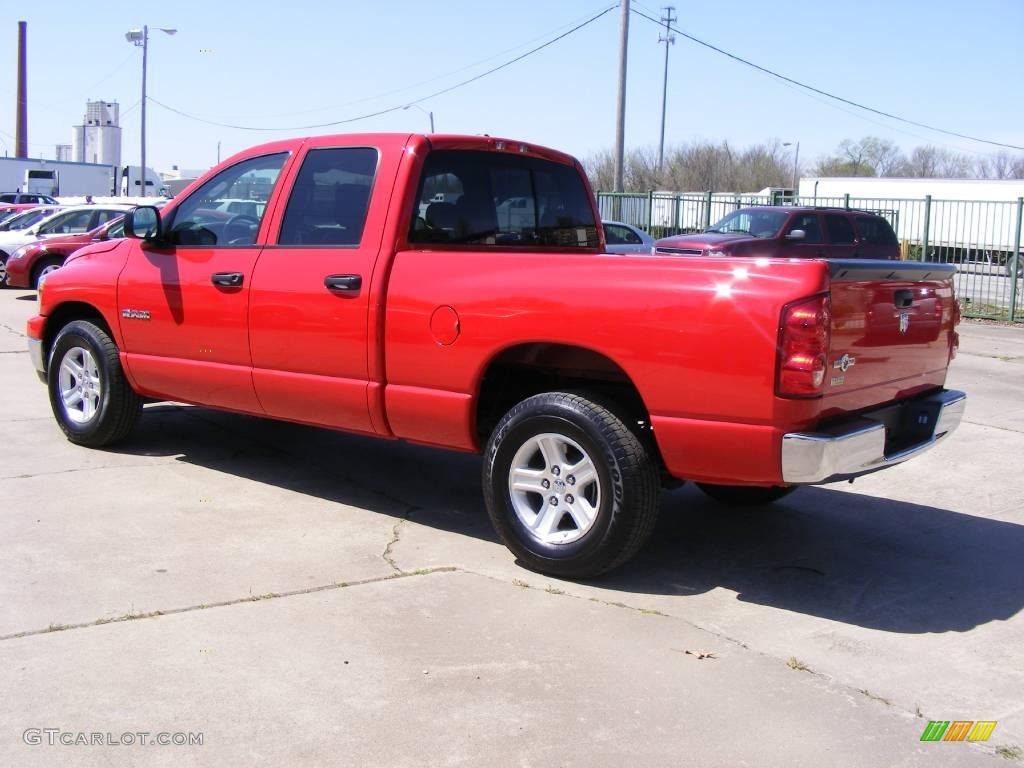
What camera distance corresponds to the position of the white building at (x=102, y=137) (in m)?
79.6

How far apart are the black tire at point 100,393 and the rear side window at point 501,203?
8.42 feet

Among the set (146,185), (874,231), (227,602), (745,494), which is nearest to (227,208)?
(227,602)

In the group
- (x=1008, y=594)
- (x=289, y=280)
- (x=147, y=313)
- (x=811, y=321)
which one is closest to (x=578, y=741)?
(x=811, y=321)

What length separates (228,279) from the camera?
19.8 ft

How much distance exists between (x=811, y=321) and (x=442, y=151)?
240 cm

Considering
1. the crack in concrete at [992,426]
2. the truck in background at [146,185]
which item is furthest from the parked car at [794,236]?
the truck in background at [146,185]

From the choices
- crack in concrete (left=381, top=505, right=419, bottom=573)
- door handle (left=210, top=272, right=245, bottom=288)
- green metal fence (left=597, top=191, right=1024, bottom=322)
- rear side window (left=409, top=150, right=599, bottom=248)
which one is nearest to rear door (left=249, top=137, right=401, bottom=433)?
door handle (left=210, top=272, right=245, bottom=288)

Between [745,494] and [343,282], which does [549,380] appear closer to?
[343,282]

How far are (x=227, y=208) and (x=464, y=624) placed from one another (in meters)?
3.24

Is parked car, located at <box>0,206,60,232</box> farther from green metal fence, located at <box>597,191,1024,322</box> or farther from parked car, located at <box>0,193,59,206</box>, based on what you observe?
parked car, located at <box>0,193,59,206</box>

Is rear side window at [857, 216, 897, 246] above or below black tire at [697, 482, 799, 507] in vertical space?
above

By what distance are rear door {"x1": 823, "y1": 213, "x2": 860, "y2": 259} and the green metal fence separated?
8.37 ft

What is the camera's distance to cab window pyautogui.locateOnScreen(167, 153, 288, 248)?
6.14 metres

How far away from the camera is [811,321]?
165 inches
